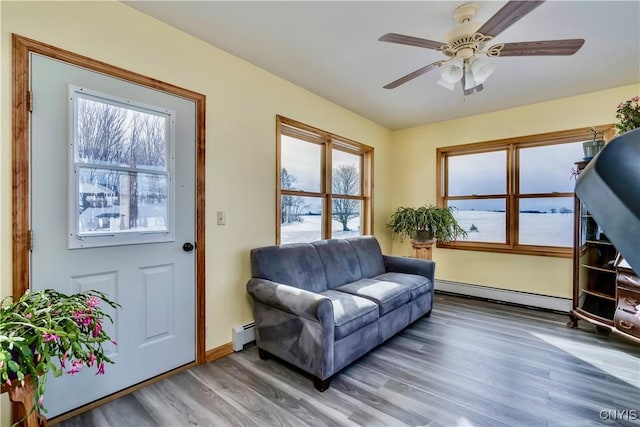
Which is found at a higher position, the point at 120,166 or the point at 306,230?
the point at 120,166

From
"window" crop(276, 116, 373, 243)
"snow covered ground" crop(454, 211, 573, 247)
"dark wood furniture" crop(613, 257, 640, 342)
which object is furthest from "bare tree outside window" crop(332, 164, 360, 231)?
"dark wood furniture" crop(613, 257, 640, 342)

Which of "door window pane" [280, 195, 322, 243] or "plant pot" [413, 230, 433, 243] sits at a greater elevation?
"door window pane" [280, 195, 322, 243]

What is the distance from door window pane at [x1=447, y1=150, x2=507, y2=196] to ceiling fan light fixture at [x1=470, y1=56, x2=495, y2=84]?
223 cm

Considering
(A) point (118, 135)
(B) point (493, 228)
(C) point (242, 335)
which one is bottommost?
(C) point (242, 335)

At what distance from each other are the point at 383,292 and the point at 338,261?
2.11ft

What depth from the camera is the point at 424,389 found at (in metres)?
2.03

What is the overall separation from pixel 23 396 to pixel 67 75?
1666mm

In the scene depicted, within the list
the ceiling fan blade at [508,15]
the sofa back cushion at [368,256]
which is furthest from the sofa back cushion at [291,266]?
the ceiling fan blade at [508,15]

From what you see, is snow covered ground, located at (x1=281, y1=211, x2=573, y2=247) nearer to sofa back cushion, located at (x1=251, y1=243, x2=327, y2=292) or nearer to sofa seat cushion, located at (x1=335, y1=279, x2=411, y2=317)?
sofa back cushion, located at (x1=251, y1=243, x2=327, y2=292)

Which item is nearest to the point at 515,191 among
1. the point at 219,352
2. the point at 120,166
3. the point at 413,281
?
the point at 413,281

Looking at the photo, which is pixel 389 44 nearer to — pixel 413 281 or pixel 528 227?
pixel 413 281

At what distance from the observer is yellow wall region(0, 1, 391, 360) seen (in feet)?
5.37

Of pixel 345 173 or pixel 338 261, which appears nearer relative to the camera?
pixel 338 261

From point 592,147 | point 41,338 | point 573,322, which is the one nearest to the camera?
point 41,338
